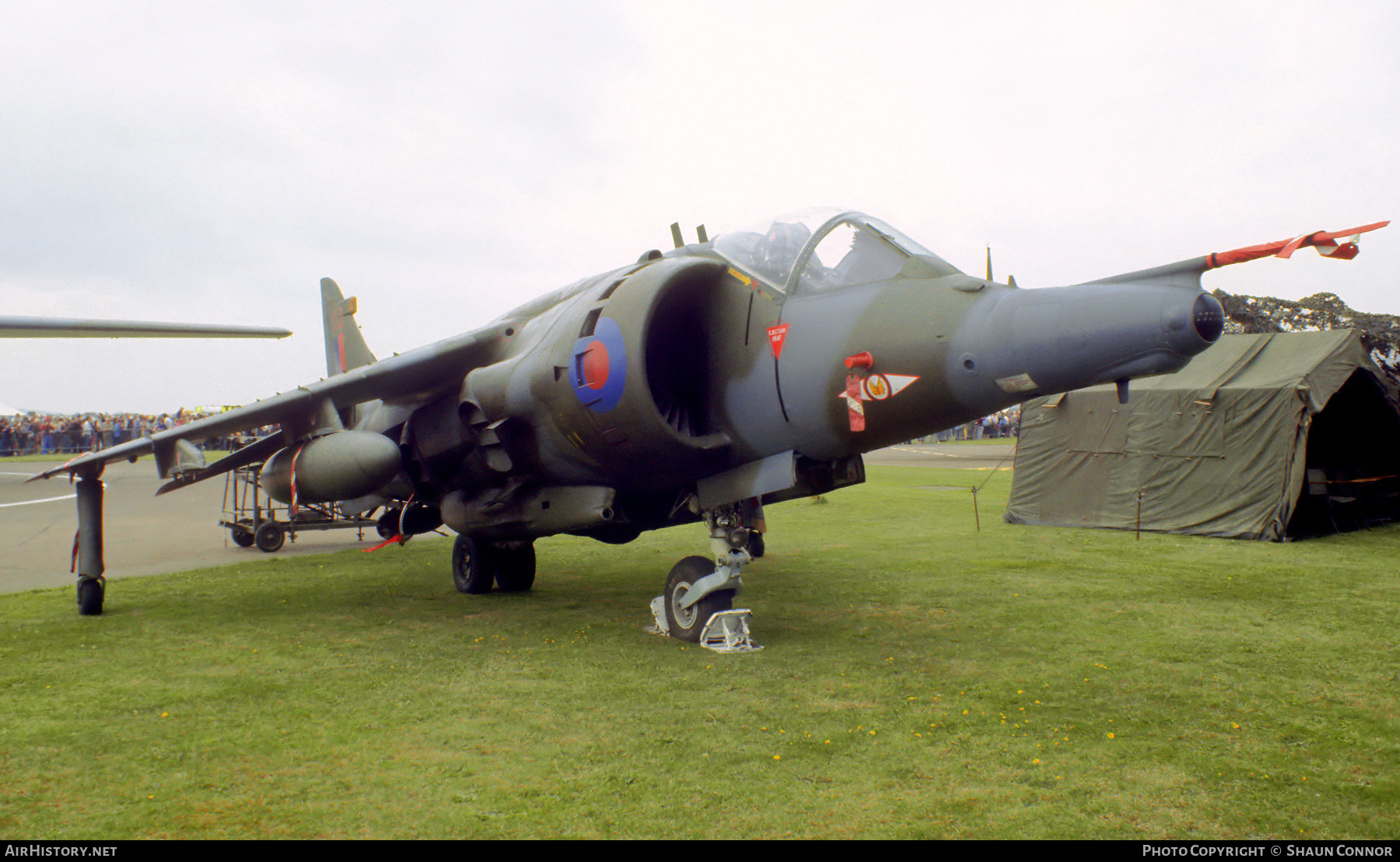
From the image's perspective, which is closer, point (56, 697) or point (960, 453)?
point (56, 697)

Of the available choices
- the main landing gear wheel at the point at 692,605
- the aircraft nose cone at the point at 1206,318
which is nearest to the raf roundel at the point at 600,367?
the main landing gear wheel at the point at 692,605

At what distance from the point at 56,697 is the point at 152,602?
3541 millimetres

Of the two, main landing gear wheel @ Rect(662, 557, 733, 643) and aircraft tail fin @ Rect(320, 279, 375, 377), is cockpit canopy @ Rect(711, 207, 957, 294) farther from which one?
aircraft tail fin @ Rect(320, 279, 375, 377)

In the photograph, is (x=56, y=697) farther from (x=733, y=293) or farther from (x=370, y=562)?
(x=370, y=562)

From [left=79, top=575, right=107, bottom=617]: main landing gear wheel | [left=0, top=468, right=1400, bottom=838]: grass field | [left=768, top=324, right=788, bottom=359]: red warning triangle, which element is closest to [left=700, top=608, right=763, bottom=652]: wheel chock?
Result: [left=0, top=468, right=1400, bottom=838]: grass field

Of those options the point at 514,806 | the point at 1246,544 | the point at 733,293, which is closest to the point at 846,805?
the point at 514,806

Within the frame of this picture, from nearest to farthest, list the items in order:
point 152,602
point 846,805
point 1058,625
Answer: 1. point 846,805
2. point 1058,625
3. point 152,602

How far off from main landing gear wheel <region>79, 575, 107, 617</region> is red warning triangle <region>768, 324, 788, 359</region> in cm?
621

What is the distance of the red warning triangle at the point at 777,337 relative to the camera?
5.54 metres

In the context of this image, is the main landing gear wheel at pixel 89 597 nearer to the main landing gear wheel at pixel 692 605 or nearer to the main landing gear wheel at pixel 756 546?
the main landing gear wheel at pixel 692 605

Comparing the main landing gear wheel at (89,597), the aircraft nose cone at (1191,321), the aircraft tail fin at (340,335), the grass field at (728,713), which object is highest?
the aircraft tail fin at (340,335)

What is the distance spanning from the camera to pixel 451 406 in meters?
7.58

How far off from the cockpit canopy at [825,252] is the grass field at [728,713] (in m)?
2.47

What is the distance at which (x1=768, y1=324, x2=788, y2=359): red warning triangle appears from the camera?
5543mm
